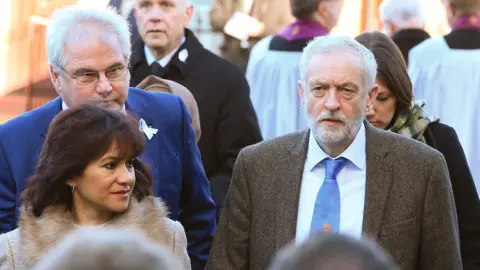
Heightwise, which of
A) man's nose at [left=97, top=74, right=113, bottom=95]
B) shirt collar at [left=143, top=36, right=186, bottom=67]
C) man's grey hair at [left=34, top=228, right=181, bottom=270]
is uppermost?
man's grey hair at [left=34, top=228, right=181, bottom=270]

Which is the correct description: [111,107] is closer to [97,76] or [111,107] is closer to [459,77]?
[97,76]

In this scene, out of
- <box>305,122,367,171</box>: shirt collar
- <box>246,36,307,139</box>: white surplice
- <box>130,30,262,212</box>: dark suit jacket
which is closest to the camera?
<box>305,122,367,171</box>: shirt collar

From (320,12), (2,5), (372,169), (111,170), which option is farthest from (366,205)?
(2,5)

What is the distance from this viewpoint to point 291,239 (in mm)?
5148

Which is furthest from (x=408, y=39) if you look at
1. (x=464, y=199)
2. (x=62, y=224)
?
(x=62, y=224)

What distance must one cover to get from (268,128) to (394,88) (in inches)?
111

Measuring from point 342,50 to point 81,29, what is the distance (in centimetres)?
103

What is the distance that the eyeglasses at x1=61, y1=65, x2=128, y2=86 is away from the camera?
17.5 ft

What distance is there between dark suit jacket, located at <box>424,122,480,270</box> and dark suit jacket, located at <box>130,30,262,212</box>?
1067mm

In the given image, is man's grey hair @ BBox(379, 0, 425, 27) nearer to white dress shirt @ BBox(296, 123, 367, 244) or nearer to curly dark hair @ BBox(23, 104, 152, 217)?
white dress shirt @ BBox(296, 123, 367, 244)

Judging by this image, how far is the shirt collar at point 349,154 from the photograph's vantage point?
528 cm

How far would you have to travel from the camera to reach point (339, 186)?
523 cm

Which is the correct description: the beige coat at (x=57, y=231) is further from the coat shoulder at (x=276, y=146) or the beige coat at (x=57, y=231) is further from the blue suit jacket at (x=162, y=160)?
the coat shoulder at (x=276, y=146)

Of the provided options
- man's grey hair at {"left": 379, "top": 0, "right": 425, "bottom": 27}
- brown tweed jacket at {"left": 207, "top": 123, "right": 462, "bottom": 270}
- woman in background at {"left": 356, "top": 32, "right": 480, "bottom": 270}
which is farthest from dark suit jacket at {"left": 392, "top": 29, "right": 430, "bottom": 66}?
brown tweed jacket at {"left": 207, "top": 123, "right": 462, "bottom": 270}
